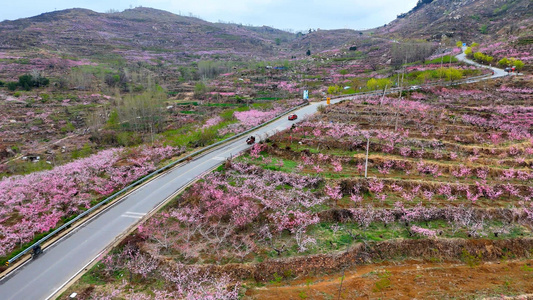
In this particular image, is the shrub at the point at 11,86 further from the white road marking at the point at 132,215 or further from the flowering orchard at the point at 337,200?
the white road marking at the point at 132,215

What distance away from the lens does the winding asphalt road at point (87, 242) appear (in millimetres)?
14180

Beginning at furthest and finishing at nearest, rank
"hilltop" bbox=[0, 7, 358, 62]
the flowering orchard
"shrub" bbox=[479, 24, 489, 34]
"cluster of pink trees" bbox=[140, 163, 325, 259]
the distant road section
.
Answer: "hilltop" bbox=[0, 7, 358, 62], "shrub" bbox=[479, 24, 489, 34], the distant road section, "cluster of pink trees" bbox=[140, 163, 325, 259], the flowering orchard

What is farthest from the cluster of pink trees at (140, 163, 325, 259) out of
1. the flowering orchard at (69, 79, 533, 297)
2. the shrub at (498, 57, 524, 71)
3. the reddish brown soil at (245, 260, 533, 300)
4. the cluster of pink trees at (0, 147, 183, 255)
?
the shrub at (498, 57, 524, 71)

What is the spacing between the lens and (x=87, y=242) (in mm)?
17469

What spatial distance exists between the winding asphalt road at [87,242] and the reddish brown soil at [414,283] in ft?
33.6

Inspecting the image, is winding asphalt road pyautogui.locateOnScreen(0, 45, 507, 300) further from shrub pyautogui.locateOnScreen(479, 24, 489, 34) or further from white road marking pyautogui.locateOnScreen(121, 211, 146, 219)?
shrub pyautogui.locateOnScreen(479, 24, 489, 34)

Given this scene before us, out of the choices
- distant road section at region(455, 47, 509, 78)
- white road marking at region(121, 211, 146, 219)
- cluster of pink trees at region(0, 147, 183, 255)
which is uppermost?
distant road section at region(455, 47, 509, 78)

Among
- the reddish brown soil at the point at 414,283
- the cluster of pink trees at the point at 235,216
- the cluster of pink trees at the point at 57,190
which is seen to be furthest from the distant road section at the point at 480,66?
the cluster of pink trees at the point at 57,190

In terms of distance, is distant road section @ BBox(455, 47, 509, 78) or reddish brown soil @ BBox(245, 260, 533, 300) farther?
distant road section @ BBox(455, 47, 509, 78)

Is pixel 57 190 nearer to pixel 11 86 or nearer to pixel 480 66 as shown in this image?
pixel 11 86

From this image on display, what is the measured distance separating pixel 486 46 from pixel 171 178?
314 feet

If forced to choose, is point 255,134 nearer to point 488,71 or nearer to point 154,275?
point 154,275

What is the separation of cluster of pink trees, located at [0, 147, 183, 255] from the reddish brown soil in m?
15.6

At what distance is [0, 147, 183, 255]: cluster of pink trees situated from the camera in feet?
60.3
